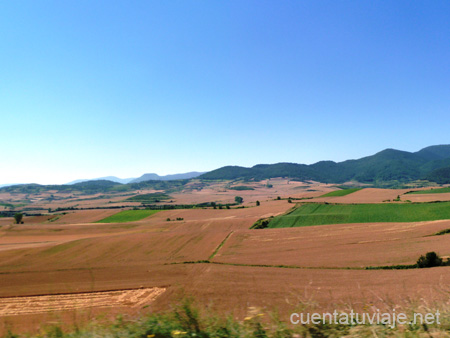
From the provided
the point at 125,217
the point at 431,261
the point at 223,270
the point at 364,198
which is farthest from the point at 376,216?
the point at 125,217

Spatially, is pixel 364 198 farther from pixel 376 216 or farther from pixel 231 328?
pixel 231 328

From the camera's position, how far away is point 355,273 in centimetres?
2098

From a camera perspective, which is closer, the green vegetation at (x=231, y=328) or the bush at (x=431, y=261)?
the green vegetation at (x=231, y=328)

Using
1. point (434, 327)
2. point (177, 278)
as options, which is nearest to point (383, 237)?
point (177, 278)

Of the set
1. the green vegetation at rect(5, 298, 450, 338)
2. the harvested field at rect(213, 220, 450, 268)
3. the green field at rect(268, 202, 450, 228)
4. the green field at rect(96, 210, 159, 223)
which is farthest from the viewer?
the green field at rect(96, 210, 159, 223)

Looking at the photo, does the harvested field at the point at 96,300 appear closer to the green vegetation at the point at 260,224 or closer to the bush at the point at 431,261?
the bush at the point at 431,261

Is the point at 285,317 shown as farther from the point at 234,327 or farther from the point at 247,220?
the point at 247,220

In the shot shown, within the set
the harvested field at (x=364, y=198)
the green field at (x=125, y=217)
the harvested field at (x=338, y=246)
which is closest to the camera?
the harvested field at (x=338, y=246)

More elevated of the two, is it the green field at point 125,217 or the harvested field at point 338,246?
the harvested field at point 338,246

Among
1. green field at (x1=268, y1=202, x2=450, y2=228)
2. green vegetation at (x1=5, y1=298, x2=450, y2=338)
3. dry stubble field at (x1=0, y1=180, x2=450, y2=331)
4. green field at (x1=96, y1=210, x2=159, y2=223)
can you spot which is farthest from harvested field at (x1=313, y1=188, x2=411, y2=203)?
green vegetation at (x1=5, y1=298, x2=450, y2=338)

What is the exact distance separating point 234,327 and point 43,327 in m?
3.43

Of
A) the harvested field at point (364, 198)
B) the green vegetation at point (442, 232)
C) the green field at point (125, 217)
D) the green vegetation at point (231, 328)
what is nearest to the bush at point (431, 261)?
the green vegetation at point (442, 232)

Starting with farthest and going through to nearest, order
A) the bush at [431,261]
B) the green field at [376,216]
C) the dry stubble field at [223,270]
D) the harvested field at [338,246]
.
→ the green field at [376,216] < the harvested field at [338,246] < the bush at [431,261] < the dry stubble field at [223,270]

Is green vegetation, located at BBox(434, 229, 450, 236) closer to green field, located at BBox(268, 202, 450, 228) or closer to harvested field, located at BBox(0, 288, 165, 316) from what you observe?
green field, located at BBox(268, 202, 450, 228)
